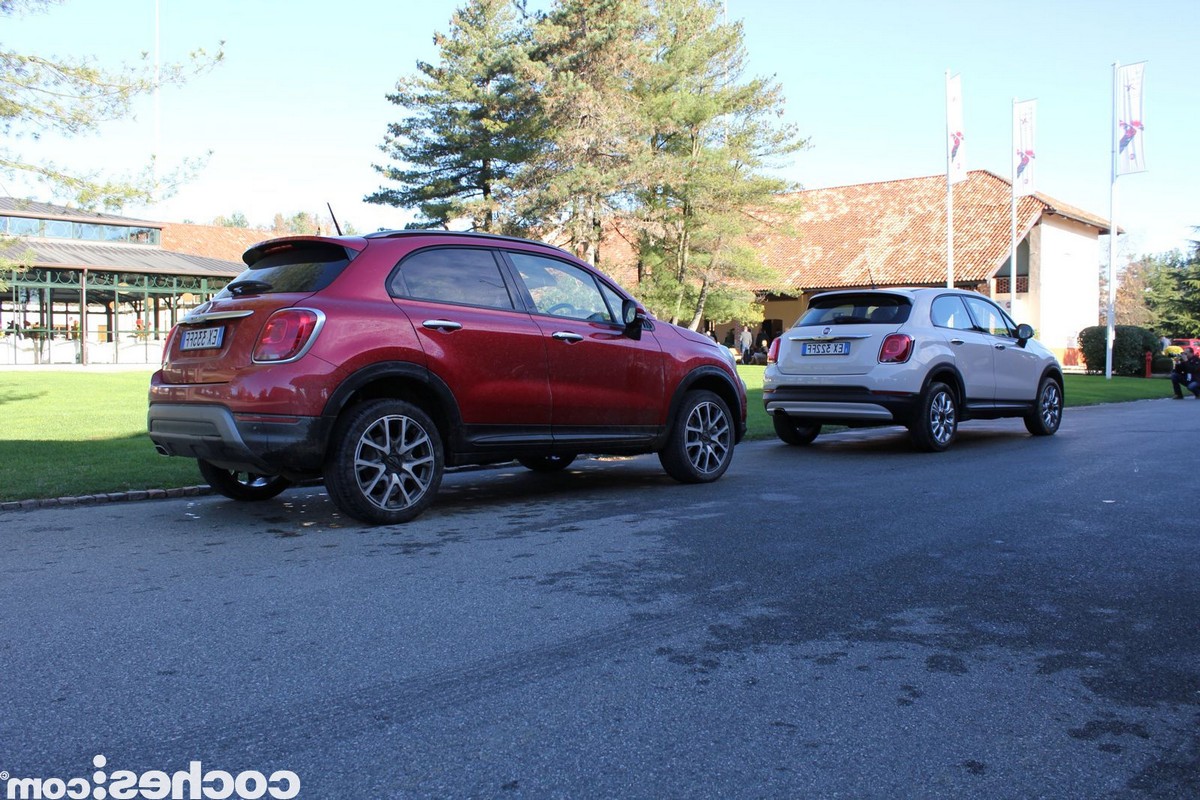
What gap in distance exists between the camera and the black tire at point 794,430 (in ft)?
38.7

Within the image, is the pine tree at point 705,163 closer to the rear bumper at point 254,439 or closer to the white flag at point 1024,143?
the white flag at point 1024,143

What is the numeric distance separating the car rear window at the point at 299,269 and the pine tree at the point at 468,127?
25.2 metres

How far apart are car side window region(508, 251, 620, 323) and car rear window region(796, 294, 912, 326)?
4.04 m

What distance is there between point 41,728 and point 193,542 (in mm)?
2958

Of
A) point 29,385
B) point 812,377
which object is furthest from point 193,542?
point 29,385

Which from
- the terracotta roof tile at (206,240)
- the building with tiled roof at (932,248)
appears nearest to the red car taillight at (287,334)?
the building with tiled roof at (932,248)

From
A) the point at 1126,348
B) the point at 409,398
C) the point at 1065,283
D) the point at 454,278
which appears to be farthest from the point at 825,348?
the point at 1065,283

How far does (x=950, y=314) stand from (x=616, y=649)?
8.75 m

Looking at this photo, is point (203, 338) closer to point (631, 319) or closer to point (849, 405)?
point (631, 319)

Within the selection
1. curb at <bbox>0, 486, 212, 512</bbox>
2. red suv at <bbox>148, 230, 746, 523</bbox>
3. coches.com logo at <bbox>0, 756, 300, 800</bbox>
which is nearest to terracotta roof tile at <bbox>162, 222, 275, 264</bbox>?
curb at <bbox>0, 486, 212, 512</bbox>

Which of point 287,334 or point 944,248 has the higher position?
point 944,248

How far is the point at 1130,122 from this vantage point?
32719 millimetres

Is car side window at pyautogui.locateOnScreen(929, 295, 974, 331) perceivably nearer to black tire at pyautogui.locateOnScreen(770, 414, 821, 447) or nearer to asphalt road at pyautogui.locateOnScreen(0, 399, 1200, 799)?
black tire at pyautogui.locateOnScreen(770, 414, 821, 447)

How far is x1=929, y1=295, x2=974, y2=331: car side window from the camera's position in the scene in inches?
439
